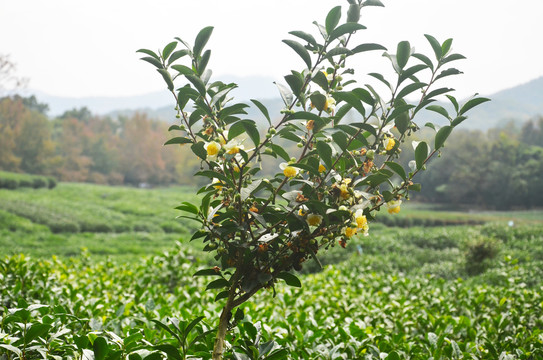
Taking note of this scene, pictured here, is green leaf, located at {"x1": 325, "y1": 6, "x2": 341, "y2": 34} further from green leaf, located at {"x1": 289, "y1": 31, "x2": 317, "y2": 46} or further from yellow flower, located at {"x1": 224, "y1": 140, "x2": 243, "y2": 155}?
yellow flower, located at {"x1": 224, "y1": 140, "x2": 243, "y2": 155}

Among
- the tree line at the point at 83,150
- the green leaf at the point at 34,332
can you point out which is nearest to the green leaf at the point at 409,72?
the green leaf at the point at 34,332

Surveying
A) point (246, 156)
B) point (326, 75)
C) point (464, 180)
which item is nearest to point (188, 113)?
point (246, 156)

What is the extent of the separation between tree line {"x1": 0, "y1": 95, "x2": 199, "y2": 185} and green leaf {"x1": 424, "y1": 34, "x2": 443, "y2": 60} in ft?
61.7

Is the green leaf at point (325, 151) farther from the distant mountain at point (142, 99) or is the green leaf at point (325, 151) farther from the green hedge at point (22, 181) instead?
the distant mountain at point (142, 99)

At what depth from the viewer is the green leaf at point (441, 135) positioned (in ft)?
3.52

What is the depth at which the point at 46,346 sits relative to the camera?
42.5 inches

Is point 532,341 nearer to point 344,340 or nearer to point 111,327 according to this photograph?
point 344,340

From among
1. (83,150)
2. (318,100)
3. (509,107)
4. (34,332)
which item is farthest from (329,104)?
(509,107)

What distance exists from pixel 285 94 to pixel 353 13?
25cm

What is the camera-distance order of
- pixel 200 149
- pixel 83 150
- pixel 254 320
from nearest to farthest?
pixel 200 149
pixel 254 320
pixel 83 150

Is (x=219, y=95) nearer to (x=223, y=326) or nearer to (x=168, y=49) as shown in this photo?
(x=168, y=49)

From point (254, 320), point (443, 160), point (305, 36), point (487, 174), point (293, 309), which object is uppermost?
point (305, 36)

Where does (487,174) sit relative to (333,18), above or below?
below

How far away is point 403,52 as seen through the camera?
107 cm
